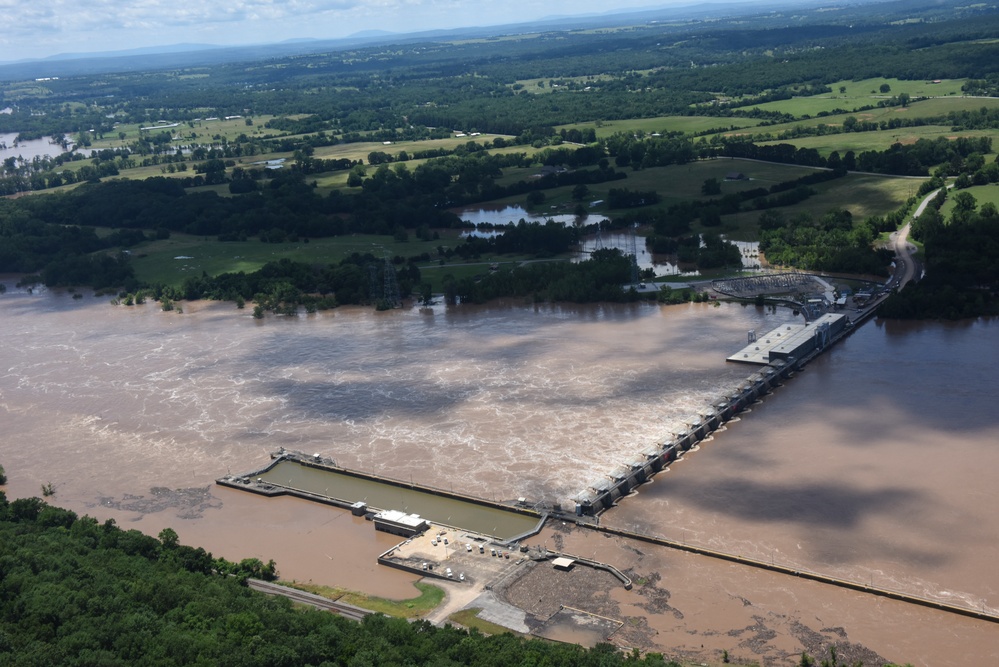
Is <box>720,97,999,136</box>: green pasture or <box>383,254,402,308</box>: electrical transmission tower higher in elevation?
<box>720,97,999,136</box>: green pasture

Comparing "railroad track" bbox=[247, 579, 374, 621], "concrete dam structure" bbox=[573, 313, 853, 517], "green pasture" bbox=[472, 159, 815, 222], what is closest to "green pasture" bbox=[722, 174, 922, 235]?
"green pasture" bbox=[472, 159, 815, 222]

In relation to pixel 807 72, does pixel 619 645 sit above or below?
below

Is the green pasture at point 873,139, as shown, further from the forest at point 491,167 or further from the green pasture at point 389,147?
the green pasture at point 389,147

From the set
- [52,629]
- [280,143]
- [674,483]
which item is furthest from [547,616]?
[280,143]

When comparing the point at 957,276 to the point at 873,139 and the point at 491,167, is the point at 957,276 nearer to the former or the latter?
the point at 873,139

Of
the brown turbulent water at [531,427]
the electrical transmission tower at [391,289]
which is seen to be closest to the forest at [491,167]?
the electrical transmission tower at [391,289]

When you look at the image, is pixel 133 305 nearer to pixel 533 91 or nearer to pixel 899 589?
pixel 899 589

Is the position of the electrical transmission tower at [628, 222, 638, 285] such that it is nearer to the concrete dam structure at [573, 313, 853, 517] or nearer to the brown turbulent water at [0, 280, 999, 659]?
the brown turbulent water at [0, 280, 999, 659]
